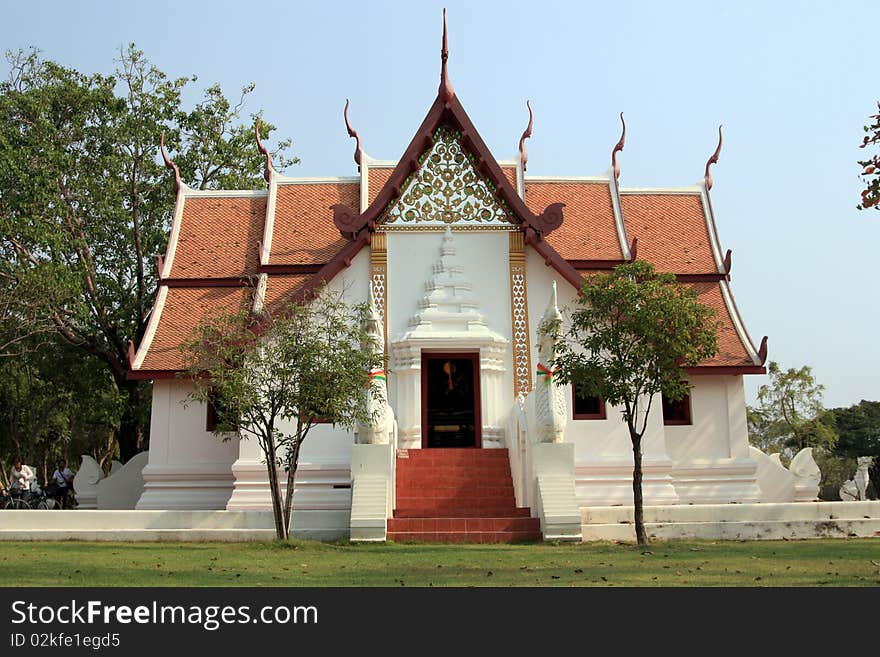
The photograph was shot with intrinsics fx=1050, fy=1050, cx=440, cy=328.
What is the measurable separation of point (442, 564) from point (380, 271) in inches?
290

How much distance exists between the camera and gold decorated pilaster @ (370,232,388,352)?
16.4m

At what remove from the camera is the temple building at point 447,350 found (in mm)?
15836

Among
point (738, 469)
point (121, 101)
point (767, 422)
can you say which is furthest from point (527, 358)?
point (767, 422)

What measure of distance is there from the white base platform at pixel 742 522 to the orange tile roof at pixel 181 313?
23.9 ft

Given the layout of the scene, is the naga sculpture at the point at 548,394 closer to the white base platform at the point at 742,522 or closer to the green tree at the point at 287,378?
the white base platform at the point at 742,522

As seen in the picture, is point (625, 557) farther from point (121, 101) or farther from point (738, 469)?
point (121, 101)

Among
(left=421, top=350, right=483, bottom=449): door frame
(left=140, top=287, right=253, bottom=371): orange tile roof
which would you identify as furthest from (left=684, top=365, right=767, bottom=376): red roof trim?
(left=140, top=287, right=253, bottom=371): orange tile roof

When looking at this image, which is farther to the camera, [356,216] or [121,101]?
[121,101]

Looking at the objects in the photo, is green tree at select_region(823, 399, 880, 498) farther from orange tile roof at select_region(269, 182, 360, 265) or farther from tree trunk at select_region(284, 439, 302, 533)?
tree trunk at select_region(284, 439, 302, 533)

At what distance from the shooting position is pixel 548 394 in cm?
1352

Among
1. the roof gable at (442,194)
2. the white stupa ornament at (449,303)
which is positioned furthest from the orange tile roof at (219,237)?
the white stupa ornament at (449,303)

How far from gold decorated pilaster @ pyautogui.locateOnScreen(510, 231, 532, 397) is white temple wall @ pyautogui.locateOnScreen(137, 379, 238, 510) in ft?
15.3

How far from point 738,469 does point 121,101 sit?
14.6 m

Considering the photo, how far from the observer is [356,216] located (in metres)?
16.6
